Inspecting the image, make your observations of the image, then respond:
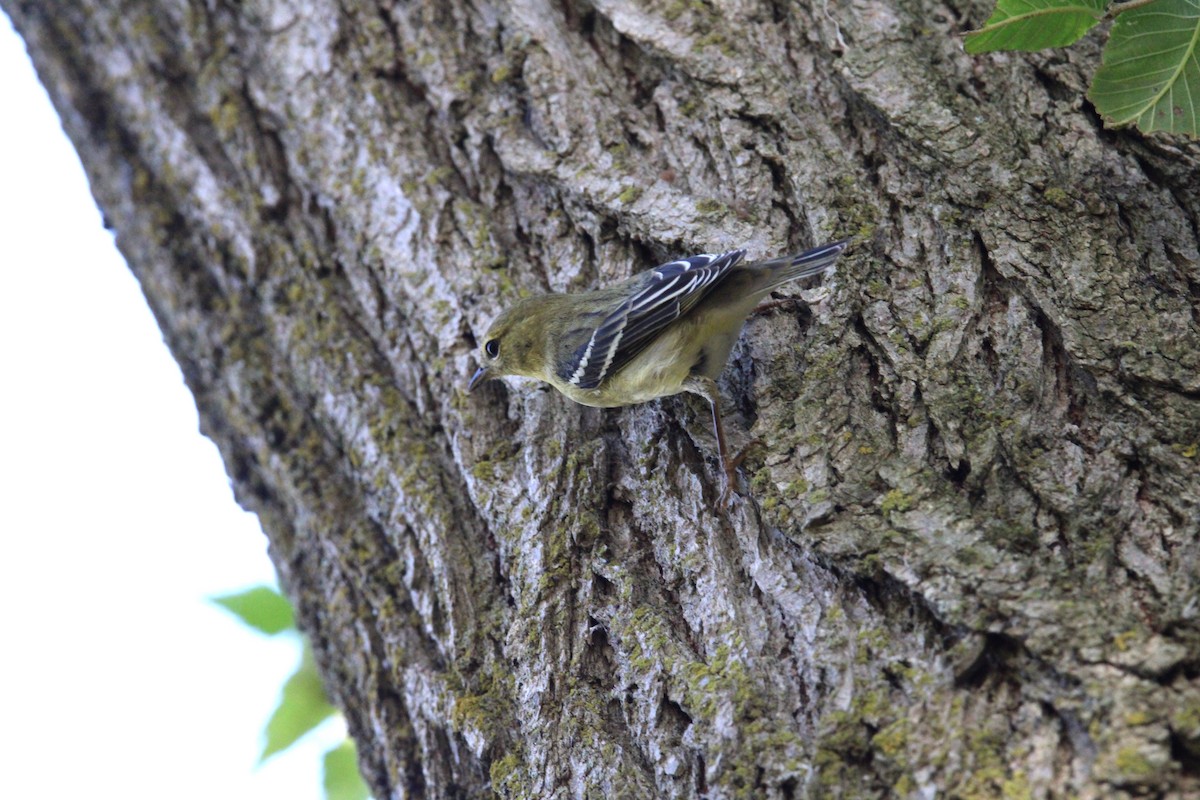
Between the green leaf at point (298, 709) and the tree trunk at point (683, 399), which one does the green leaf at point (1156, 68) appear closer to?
the tree trunk at point (683, 399)

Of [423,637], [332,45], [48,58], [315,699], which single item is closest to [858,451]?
[423,637]

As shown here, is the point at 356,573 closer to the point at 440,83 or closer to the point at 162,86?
the point at 440,83

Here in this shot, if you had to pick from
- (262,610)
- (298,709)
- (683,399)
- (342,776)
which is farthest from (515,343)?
(342,776)

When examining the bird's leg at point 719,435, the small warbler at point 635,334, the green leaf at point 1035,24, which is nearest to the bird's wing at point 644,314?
the small warbler at point 635,334

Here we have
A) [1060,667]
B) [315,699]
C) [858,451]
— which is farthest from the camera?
[315,699]

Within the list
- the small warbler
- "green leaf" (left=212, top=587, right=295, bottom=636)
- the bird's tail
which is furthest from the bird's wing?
"green leaf" (left=212, top=587, right=295, bottom=636)

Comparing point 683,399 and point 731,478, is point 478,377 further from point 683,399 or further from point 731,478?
point 731,478
